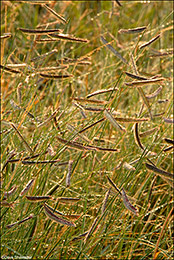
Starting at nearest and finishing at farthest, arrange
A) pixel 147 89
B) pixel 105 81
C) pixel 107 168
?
1. pixel 107 168
2. pixel 105 81
3. pixel 147 89

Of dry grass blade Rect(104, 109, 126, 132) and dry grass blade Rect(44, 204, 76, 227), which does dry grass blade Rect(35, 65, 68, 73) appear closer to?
dry grass blade Rect(104, 109, 126, 132)

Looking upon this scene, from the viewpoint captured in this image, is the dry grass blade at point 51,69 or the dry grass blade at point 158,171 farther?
the dry grass blade at point 51,69

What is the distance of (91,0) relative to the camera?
3201mm

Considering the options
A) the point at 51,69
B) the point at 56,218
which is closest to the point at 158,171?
the point at 56,218

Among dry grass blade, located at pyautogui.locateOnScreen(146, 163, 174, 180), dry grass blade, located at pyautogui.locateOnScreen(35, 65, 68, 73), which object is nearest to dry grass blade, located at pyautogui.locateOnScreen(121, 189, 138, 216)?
dry grass blade, located at pyautogui.locateOnScreen(146, 163, 174, 180)

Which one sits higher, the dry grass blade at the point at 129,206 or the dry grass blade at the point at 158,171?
the dry grass blade at the point at 158,171

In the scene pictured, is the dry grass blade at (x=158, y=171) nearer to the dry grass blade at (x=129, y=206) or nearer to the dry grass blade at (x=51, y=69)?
the dry grass blade at (x=129, y=206)

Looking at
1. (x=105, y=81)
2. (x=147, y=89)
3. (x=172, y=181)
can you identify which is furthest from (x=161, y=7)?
(x=172, y=181)

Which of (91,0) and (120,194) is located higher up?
(91,0)

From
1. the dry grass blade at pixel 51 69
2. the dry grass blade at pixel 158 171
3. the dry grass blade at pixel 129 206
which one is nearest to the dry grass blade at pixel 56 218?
the dry grass blade at pixel 129 206

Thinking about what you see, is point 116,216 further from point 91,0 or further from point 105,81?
point 91,0

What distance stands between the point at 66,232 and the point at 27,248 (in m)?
0.14

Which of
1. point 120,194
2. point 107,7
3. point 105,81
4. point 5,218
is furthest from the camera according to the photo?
point 107,7

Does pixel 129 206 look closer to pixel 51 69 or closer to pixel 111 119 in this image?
pixel 111 119
